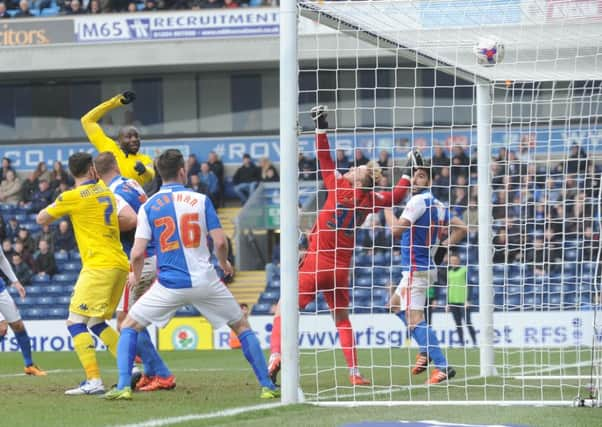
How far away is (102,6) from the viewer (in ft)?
104

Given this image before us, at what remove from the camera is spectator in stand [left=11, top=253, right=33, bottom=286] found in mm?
25375

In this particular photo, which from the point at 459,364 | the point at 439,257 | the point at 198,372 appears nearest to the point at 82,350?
the point at 198,372

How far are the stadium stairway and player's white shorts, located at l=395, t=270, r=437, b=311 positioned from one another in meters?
14.1

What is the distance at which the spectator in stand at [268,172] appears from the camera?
91.7ft

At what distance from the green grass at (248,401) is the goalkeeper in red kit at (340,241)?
0.53 meters

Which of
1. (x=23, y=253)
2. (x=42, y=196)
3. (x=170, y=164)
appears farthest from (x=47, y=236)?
(x=170, y=164)

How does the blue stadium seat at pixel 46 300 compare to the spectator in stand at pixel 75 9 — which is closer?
the blue stadium seat at pixel 46 300

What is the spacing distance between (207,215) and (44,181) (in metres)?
19.9

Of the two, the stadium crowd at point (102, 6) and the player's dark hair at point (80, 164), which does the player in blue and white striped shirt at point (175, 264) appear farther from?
the stadium crowd at point (102, 6)

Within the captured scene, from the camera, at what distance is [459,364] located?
14.2 m

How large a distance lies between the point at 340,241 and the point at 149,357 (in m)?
1.98

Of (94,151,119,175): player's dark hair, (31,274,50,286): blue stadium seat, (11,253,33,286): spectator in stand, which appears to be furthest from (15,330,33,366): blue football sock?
(31,274,50,286): blue stadium seat

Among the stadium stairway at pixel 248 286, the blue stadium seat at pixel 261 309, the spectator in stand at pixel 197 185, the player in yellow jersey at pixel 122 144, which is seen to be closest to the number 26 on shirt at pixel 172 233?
the player in yellow jersey at pixel 122 144

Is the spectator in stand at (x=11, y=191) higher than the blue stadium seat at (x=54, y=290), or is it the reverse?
the spectator in stand at (x=11, y=191)
